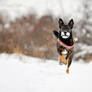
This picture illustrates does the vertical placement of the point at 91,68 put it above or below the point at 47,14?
below

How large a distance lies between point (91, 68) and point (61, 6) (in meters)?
0.90

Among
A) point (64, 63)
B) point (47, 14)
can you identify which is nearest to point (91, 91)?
point (64, 63)

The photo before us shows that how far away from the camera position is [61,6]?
3.10ft

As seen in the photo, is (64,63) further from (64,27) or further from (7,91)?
(7,91)

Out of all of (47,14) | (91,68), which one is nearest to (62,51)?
(91,68)

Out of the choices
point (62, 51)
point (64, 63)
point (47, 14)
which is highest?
point (47, 14)

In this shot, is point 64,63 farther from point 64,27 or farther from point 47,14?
point 47,14

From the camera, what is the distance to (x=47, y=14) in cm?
184

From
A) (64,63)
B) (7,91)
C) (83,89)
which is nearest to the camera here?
(64,63)

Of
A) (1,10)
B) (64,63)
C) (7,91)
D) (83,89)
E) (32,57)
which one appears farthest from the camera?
(1,10)

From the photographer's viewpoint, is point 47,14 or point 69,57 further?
point 47,14

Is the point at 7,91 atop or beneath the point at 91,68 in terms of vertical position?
beneath

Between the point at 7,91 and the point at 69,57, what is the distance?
39.0 inches

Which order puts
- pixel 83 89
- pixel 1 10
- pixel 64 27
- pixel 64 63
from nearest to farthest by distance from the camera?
1. pixel 64 27
2. pixel 64 63
3. pixel 83 89
4. pixel 1 10
